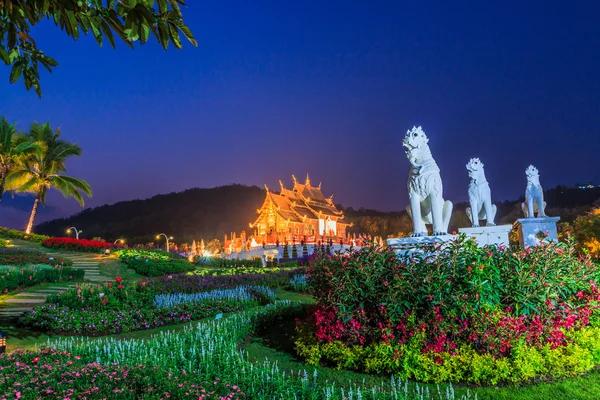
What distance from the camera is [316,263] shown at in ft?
22.2

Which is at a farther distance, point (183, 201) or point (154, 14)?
point (183, 201)

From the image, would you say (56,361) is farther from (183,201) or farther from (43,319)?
(183,201)

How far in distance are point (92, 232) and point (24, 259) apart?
215 ft

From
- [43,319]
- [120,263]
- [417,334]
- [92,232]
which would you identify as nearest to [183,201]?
[92,232]

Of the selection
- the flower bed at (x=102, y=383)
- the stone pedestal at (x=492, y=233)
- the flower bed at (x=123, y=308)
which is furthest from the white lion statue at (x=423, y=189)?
the flower bed at (x=123, y=308)

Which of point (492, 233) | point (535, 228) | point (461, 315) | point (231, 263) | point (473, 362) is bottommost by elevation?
point (473, 362)

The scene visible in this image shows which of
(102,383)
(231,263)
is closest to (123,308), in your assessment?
(102,383)

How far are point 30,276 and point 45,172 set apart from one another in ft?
71.4

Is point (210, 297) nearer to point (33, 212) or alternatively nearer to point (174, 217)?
point (33, 212)

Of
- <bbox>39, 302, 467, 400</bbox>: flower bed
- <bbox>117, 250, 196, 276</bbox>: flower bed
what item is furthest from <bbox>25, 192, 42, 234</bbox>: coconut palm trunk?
<bbox>39, 302, 467, 400</bbox>: flower bed

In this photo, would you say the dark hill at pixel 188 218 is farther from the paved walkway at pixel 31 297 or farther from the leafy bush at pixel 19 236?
the paved walkway at pixel 31 297

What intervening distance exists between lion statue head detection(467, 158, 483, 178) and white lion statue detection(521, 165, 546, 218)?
252 cm

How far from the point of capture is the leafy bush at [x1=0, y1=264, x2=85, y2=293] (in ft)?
40.9

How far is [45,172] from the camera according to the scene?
1249 inches
